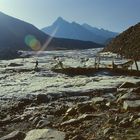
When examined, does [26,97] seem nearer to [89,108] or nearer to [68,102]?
[68,102]

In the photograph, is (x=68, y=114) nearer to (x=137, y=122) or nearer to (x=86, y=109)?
(x=86, y=109)

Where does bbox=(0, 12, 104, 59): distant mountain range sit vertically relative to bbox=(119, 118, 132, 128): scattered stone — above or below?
above

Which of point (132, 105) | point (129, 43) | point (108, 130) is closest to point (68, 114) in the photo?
point (132, 105)

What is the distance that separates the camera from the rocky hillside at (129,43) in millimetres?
49112

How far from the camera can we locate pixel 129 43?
55750mm

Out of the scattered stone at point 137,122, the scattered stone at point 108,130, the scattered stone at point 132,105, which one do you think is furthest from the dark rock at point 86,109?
the scattered stone at point 108,130

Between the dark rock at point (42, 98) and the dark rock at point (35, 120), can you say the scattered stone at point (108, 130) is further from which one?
the dark rock at point (42, 98)

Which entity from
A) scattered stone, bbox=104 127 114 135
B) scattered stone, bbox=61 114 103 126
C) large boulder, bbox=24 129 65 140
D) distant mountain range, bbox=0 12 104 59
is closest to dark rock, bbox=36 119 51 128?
scattered stone, bbox=61 114 103 126

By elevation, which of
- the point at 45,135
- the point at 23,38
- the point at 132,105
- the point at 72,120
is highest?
the point at 23,38

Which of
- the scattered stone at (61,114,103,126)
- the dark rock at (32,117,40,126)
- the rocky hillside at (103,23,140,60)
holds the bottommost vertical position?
the dark rock at (32,117,40,126)

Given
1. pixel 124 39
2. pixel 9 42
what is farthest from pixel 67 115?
pixel 9 42

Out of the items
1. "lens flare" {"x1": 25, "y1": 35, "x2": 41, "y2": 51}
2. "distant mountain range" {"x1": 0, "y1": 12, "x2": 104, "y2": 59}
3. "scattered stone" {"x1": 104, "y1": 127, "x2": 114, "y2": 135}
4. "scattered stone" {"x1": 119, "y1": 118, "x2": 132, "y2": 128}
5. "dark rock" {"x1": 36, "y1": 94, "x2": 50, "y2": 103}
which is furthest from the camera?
"lens flare" {"x1": 25, "y1": 35, "x2": 41, "y2": 51}

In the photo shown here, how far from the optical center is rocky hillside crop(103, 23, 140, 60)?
49112 mm

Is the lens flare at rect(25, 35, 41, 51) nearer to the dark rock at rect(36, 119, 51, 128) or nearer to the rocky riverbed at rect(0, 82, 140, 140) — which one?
the rocky riverbed at rect(0, 82, 140, 140)
